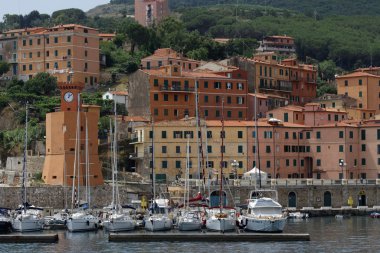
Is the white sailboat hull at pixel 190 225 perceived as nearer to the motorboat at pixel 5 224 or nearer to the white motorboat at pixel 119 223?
the white motorboat at pixel 119 223

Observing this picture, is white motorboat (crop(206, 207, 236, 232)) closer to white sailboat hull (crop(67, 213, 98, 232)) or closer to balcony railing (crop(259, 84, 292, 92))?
white sailboat hull (crop(67, 213, 98, 232))

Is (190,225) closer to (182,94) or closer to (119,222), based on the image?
(119,222)

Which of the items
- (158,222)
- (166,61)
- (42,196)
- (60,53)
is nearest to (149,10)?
(60,53)

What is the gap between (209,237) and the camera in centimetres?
6819

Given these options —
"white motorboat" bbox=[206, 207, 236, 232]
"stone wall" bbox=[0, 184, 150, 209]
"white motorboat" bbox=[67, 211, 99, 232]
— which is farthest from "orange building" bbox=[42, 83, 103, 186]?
"white motorboat" bbox=[206, 207, 236, 232]

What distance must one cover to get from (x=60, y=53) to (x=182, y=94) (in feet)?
64.5

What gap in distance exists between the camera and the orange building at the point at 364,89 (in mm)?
118188

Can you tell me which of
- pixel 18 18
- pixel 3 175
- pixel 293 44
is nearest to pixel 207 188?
pixel 3 175

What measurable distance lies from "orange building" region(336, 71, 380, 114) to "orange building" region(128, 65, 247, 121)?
46.4 ft

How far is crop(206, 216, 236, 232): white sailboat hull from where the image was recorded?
238ft

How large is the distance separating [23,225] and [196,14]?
122587mm

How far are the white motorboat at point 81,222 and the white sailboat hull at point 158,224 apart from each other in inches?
155

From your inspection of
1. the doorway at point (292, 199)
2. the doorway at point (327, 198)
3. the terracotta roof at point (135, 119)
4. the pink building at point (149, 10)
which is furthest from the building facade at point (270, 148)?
the pink building at point (149, 10)

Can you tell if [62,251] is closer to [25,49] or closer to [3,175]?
[3,175]
